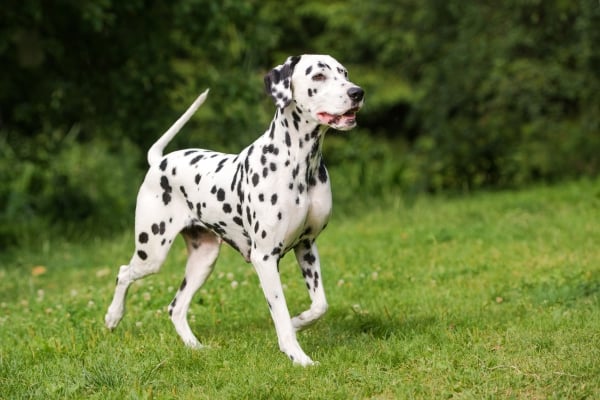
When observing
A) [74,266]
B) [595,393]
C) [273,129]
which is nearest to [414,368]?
[595,393]

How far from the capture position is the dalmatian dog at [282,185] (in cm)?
550

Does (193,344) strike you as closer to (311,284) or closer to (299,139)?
(311,284)

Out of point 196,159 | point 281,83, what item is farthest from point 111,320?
point 281,83

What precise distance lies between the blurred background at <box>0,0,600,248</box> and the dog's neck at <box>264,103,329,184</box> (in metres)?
5.66

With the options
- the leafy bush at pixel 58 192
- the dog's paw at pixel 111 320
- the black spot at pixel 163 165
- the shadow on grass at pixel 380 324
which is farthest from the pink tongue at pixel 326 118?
the leafy bush at pixel 58 192

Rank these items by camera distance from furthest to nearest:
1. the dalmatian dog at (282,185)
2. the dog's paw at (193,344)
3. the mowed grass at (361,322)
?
the dog's paw at (193,344) → the dalmatian dog at (282,185) → the mowed grass at (361,322)

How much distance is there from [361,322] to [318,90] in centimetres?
186

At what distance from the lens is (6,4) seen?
36.9ft

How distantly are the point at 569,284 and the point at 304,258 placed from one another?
2.51 m

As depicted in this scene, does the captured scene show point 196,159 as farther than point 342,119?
Yes

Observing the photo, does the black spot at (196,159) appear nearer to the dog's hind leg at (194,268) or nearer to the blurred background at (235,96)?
the dog's hind leg at (194,268)

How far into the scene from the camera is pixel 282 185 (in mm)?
5539

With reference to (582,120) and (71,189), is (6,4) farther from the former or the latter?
(582,120)

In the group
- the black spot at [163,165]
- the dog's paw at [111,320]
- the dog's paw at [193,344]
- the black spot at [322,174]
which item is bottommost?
the dog's paw at [193,344]
